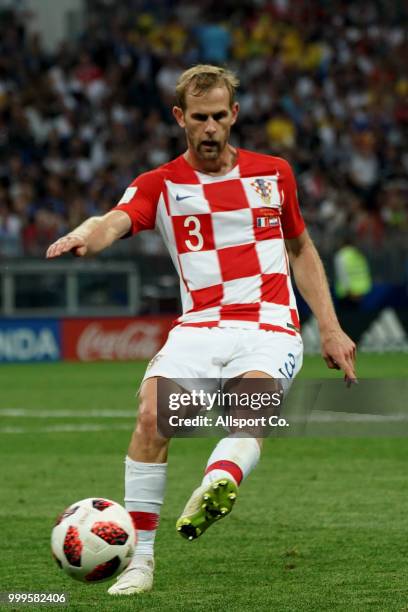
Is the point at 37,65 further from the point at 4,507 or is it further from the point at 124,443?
the point at 4,507

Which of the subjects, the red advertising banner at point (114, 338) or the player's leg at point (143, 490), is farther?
the red advertising banner at point (114, 338)

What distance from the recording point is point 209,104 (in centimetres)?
571

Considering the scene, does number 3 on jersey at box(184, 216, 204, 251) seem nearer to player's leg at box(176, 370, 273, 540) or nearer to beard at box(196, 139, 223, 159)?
beard at box(196, 139, 223, 159)

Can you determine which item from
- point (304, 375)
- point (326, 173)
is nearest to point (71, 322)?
point (304, 375)

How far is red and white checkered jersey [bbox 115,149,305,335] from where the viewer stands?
230 inches

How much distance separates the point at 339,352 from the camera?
5.77 metres

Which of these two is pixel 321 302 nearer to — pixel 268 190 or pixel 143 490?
pixel 268 190

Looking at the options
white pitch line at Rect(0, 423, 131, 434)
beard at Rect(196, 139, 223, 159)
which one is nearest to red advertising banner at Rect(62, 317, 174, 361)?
white pitch line at Rect(0, 423, 131, 434)

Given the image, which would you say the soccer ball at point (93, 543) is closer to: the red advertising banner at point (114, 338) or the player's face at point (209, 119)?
the player's face at point (209, 119)

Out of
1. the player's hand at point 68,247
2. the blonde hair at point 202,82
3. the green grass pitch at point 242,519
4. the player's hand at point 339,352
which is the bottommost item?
the green grass pitch at point 242,519

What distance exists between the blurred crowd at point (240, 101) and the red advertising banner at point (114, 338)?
3.76 ft

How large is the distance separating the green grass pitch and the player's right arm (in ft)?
4.47

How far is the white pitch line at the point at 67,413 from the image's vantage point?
13.2 metres

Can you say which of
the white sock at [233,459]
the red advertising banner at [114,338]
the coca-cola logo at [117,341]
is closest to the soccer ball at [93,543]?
the white sock at [233,459]
